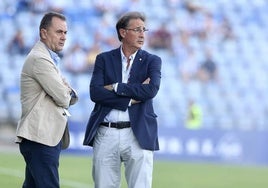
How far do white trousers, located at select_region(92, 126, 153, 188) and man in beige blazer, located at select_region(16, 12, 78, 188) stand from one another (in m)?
0.44

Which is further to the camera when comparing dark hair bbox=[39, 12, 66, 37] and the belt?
the belt

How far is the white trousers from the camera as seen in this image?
6875mm

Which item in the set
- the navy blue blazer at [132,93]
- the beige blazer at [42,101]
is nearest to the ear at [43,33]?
the beige blazer at [42,101]

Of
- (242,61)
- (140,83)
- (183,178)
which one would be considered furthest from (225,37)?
(140,83)

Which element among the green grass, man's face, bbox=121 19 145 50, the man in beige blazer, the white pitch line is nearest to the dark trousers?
the man in beige blazer

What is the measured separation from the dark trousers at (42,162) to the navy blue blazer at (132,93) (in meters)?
0.57

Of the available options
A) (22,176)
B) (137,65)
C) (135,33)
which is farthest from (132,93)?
(22,176)

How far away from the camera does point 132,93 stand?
6.90m

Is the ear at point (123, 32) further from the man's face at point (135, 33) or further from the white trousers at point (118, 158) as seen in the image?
the white trousers at point (118, 158)

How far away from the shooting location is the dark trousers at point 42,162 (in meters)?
6.44

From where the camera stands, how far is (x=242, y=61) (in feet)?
90.2

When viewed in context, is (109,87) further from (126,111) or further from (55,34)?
(55,34)

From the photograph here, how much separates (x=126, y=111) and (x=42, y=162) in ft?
2.95

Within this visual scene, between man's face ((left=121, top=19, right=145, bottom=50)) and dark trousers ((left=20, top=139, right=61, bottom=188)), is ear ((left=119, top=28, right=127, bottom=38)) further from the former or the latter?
dark trousers ((left=20, top=139, right=61, bottom=188))
